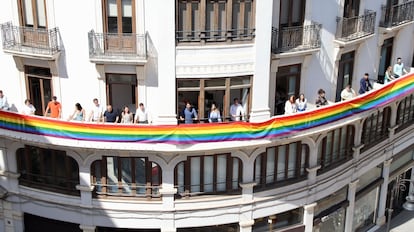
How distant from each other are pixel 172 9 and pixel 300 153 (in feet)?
36.8

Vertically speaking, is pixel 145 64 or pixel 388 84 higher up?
pixel 145 64

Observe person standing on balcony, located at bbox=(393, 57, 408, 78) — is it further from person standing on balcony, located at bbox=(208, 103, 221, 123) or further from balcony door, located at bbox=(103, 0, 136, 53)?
balcony door, located at bbox=(103, 0, 136, 53)

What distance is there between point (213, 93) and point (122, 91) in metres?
4.38

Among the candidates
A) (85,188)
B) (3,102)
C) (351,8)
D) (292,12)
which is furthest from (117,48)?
(351,8)

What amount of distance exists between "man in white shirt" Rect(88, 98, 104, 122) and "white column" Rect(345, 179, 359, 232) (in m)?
16.1

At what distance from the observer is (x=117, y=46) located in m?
27.9

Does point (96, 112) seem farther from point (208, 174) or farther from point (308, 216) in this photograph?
point (308, 216)

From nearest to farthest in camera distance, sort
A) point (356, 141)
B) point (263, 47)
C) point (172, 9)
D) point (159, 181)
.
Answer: point (172, 9) < point (263, 47) < point (159, 181) < point (356, 141)

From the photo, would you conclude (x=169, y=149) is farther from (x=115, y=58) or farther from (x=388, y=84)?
(x=388, y=84)

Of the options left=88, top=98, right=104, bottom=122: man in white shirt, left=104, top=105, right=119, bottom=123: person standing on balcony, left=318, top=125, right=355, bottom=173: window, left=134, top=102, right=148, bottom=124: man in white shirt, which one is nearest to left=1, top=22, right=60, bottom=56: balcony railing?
left=88, top=98, right=104, bottom=122: man in white shirt

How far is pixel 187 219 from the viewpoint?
1240 inches

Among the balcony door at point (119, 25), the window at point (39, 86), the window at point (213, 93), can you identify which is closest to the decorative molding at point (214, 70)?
the window at point (213, 93)

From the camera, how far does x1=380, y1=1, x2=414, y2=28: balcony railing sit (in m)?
35.0

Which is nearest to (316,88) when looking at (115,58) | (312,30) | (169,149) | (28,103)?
(312,30)
